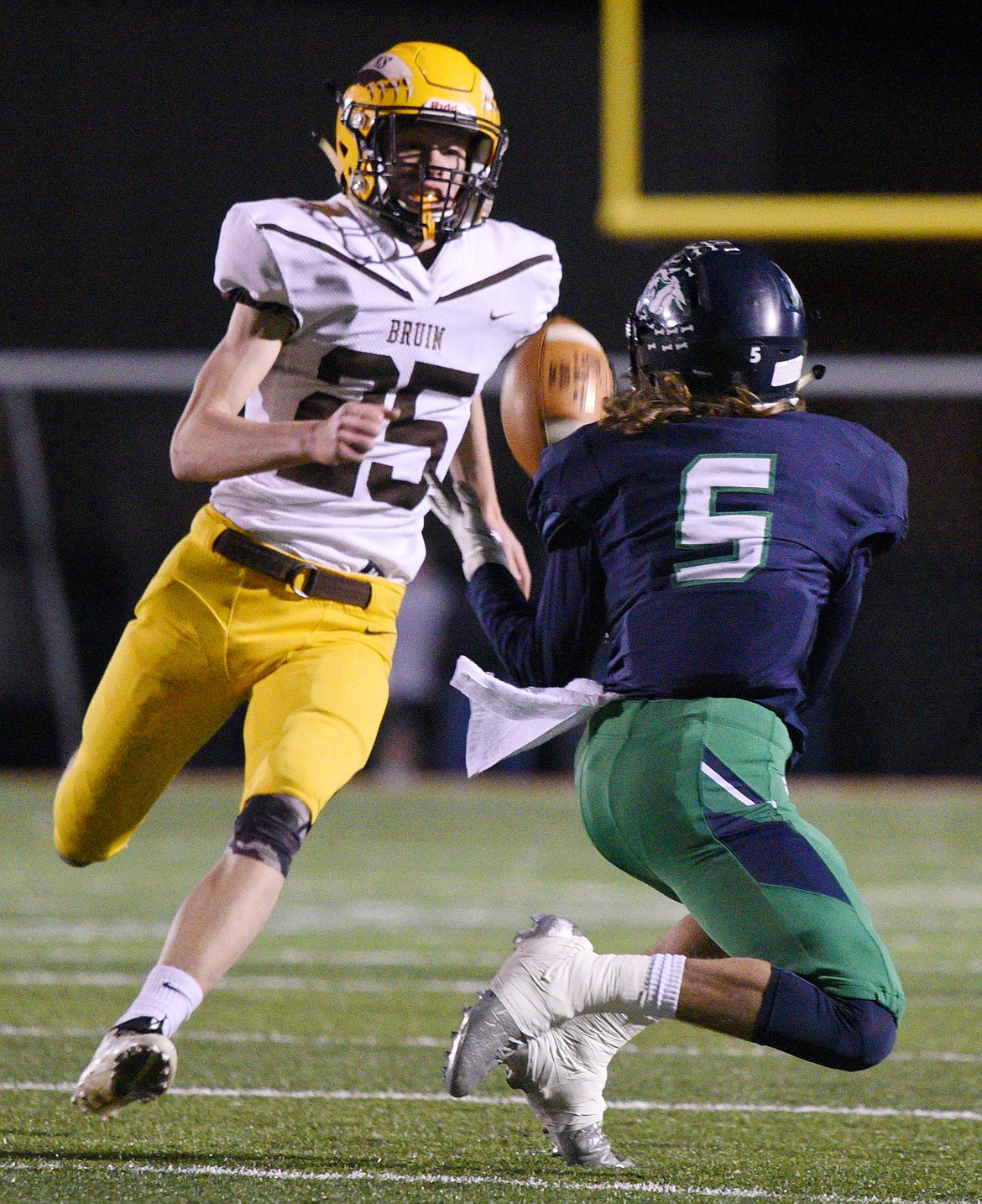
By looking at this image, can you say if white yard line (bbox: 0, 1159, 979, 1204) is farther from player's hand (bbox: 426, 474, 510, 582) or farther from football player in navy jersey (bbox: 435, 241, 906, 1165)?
player's hand (bbox: 426, 474, 510, 582)

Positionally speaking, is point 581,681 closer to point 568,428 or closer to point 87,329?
point 568,428

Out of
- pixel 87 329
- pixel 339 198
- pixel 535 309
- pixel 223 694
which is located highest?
pixel 339 198

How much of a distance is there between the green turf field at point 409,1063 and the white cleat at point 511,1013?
25 centimetres

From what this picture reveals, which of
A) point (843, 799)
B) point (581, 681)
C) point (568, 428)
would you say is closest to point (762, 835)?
point (581, 681)

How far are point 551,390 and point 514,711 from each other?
70 centimetres

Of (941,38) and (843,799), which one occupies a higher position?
(941,38)

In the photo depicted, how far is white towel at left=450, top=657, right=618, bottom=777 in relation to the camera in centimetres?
240

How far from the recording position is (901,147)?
9.82 metres

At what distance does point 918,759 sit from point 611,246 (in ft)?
13.4

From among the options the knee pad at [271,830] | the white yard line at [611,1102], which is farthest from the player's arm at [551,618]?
the white yard line at [611,1102]

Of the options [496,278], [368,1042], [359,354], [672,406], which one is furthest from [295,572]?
[368,1042]

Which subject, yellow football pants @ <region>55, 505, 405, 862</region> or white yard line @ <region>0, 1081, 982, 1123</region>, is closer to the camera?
yellow football pants @ <region>55, 505, 405, 862</region>

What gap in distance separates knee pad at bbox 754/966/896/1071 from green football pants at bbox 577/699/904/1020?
2 cm

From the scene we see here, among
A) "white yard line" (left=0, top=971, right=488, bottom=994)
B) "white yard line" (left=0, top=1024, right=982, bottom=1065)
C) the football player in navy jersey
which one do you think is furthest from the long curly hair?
"white yard line" (left=0, top=971, right=488, bottom=994)
